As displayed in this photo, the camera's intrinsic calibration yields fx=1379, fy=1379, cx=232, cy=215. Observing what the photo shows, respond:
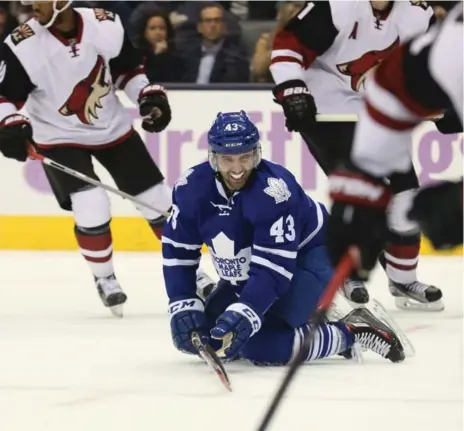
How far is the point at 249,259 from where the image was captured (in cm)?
334

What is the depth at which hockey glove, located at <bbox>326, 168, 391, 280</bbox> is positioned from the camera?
2031mm

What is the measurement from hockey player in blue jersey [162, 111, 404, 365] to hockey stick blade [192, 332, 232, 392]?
0.02 meters

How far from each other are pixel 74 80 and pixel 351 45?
90 centimetres

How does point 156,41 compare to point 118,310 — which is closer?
point 118,310

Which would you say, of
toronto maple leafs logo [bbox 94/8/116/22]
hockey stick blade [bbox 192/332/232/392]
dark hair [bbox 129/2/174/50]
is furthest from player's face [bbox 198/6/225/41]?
hockey stick blade [bbox 192/332/232/392]

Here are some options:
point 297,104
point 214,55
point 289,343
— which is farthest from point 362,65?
point 214,55

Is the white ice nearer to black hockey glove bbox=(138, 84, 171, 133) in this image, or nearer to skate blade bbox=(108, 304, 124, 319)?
skate blade bbox=(108, 304, 124, 319)

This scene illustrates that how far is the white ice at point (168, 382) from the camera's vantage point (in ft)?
9.30

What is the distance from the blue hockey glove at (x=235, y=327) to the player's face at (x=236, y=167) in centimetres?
29

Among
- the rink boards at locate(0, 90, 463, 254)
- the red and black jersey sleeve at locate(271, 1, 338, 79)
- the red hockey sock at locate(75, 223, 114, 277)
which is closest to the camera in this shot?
the red and black jersey sleeve at locate(271, 1, 338, 79)

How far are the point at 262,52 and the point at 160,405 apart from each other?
3.26 meters

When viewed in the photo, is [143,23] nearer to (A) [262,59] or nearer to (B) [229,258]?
(A) [262,59]

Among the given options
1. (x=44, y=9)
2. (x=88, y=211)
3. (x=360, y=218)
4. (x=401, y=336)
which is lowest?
(x=88, y=211)

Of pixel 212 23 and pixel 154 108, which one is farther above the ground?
pixel 154 108
